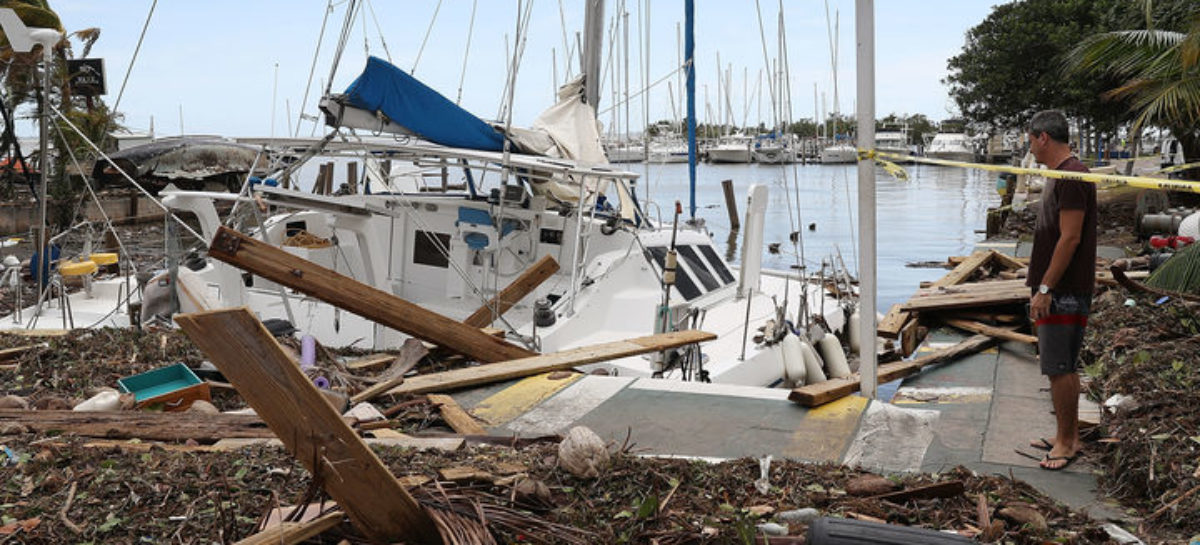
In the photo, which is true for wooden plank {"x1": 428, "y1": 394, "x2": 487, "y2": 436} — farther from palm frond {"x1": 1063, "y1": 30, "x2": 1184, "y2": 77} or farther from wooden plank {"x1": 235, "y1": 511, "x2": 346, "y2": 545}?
palm frond {"x1": 1063, "y1": 30, "x2": 1184, "y2": 77}

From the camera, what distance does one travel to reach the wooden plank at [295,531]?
3182 millimetres

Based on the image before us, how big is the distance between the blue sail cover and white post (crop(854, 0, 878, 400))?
577cm

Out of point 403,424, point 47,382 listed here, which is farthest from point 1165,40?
point 47,382

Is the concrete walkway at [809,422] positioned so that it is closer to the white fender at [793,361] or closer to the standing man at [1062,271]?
the standing man at [1062,271]

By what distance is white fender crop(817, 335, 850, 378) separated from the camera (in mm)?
9625

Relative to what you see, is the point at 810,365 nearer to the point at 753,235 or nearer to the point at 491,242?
the point at 753,235

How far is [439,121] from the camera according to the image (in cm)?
1038

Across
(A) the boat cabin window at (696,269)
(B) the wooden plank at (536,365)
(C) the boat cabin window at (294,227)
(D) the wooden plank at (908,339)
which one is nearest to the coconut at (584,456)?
(B) the wooden plank at (536,365)

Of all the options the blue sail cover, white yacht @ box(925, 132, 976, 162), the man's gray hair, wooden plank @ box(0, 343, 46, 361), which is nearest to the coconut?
the man's gray hair

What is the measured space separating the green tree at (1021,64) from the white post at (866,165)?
124ft

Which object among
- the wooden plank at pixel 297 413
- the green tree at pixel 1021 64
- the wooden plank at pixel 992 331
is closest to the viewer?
the wooden plank at pixel 297 413

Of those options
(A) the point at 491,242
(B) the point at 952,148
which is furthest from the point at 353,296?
(B) the point at 952,148

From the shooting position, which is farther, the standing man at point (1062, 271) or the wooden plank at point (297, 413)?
the standing man at point (1062, 271)

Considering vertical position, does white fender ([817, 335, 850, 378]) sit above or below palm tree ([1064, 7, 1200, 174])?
below
